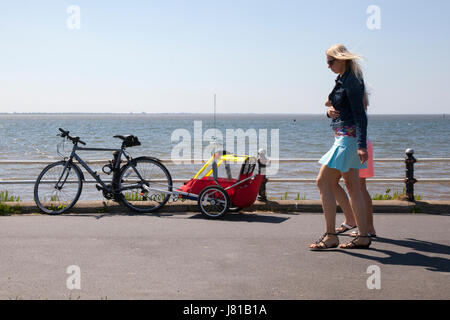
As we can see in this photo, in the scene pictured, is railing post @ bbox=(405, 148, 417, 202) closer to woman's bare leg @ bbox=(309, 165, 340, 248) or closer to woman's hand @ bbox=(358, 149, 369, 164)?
woman's bare leg @ bbox=(309, 165, 340, 248)

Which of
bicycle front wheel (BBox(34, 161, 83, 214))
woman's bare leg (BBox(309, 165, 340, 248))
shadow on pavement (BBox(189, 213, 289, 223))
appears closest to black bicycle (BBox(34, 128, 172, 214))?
bicycle front wheel (BBox(34, 161, 83, 214))

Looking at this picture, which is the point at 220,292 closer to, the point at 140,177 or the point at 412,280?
the point at 412,280

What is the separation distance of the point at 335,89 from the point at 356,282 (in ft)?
7.21

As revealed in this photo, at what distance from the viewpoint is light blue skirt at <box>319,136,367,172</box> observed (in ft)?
18.8

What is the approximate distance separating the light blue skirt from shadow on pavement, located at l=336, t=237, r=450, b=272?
35.5 inches

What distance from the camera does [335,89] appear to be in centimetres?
593

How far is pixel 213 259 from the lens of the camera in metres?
5.46

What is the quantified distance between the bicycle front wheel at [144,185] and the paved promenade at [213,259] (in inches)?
22.1

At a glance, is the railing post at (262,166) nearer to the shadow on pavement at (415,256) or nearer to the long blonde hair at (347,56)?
the shadow on pavement at (415,256)
